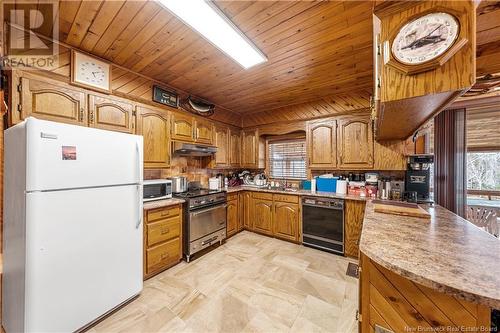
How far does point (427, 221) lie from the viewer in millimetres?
1481

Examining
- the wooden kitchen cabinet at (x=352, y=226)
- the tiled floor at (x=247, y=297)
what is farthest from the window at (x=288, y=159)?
the tiled floor at (x=247, y=297)

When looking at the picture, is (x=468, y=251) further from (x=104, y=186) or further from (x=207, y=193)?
(x=207, y=193)

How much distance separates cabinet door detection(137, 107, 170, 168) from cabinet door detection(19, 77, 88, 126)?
0.59 metres

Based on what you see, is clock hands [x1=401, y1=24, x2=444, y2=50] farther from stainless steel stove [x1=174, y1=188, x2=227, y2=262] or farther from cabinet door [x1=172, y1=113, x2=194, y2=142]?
cabinet door [x1=172, y1=113, x2=194, y2=142]

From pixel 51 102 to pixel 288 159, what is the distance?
11.7 feet

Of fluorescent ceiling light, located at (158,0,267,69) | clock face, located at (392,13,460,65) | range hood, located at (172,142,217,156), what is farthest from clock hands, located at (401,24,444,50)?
range hood, located at (172,142,217,156)

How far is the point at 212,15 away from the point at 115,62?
4.91 feet

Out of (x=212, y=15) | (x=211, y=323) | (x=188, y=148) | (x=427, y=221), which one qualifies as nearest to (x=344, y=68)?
(x=212, y=15)

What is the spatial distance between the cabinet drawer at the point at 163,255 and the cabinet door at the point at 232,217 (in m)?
1.08

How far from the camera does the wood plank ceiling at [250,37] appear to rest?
4.79 ft

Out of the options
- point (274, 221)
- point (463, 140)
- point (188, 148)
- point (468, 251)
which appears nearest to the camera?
point (468, 251)

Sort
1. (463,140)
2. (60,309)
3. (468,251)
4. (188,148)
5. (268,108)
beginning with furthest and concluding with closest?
1. (268,108)
2. (188,148)
3. (463,140)
4. (60,309)
5. (468,251)

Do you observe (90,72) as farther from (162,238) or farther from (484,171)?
(484,171)

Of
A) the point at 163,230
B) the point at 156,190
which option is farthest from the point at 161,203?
the point at 163,230
